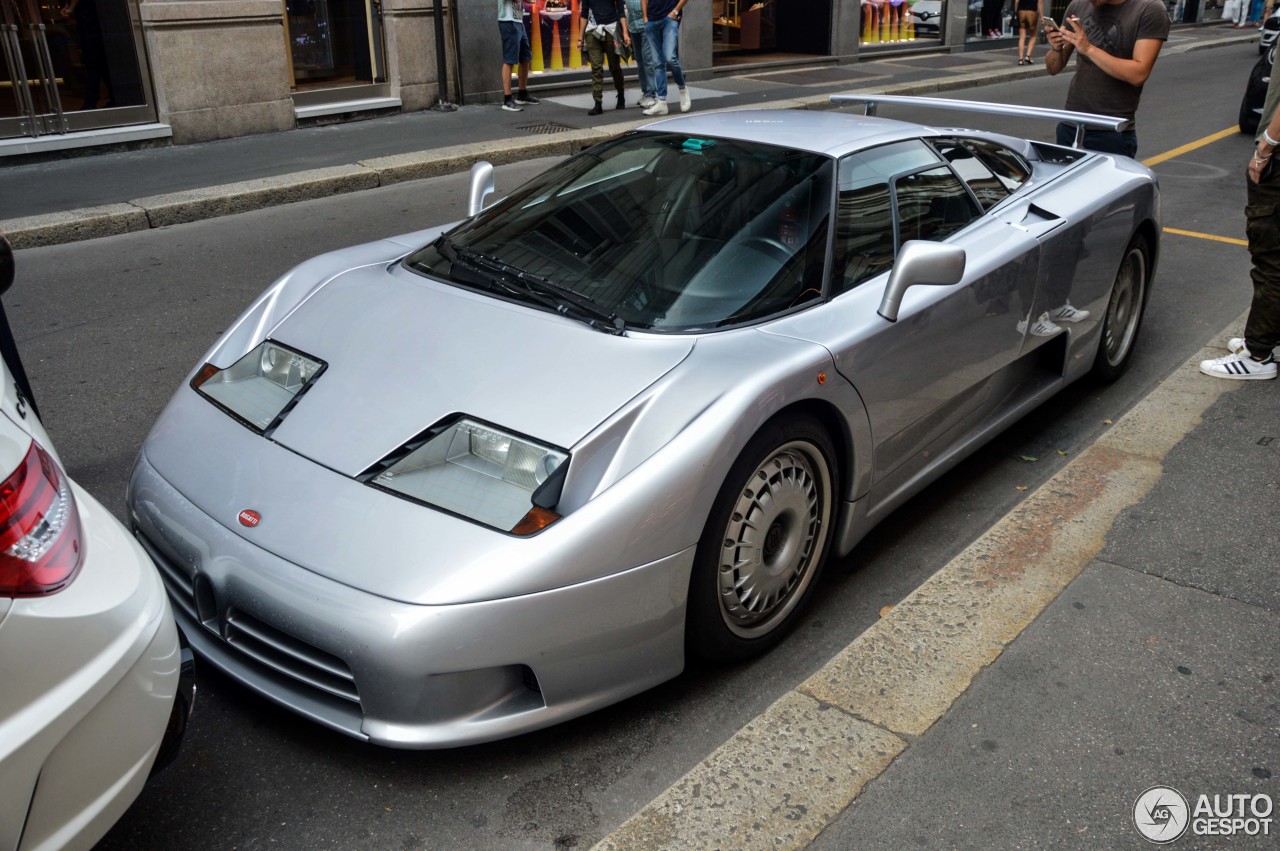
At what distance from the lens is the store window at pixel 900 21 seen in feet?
62.2

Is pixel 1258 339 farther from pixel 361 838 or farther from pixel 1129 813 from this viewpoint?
pixel 361 838

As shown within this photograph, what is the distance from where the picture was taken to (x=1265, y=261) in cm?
492

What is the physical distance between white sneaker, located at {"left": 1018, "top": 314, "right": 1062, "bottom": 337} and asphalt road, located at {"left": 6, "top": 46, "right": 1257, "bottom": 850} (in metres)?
0.53

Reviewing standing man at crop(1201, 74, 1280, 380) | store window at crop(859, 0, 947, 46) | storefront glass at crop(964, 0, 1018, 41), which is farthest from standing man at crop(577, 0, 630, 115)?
storefront glass at crop(964, 0, 1018, 41)

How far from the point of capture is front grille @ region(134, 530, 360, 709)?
2.47 m

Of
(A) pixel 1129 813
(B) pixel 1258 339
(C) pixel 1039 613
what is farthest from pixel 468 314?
(B) pixel 1258 339

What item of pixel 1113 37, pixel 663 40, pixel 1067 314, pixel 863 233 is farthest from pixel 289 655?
pixel 663 40

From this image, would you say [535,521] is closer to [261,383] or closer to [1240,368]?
[261,383]

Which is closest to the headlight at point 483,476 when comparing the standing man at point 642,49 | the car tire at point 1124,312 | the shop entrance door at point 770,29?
the car tire at point 1124,312

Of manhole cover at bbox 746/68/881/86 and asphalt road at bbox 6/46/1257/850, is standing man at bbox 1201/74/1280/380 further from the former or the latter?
manhole cover at bbox 746/68/881/86

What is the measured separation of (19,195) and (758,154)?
7.24 m

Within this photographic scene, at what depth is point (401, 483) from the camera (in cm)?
264

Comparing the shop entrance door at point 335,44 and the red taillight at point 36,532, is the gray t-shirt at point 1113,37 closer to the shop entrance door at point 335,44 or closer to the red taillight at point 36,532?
the red taillight at point 36,532

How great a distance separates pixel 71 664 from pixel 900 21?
66.1ft
